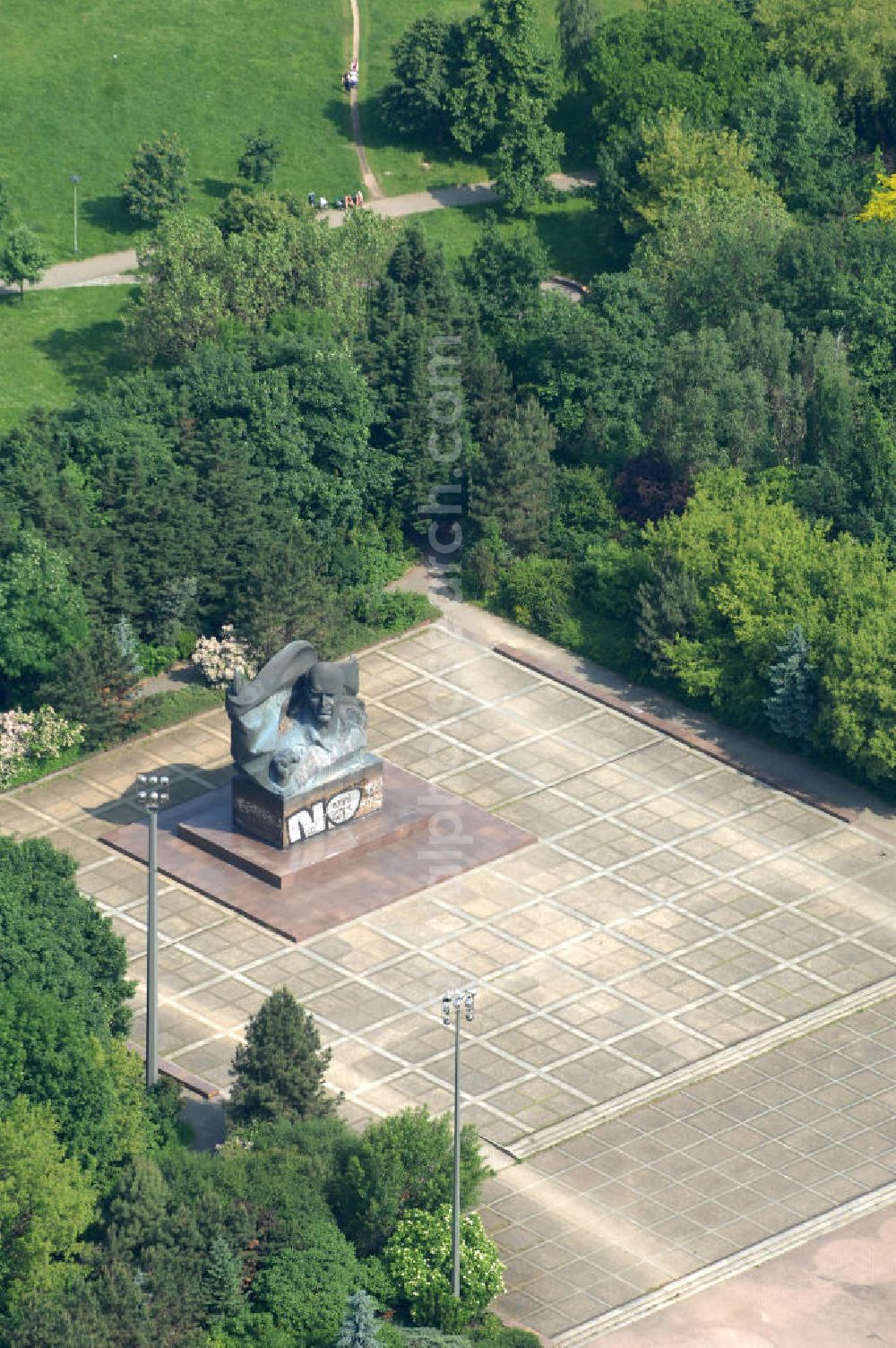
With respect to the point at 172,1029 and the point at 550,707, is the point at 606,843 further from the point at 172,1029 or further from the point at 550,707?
the point at 172,1029

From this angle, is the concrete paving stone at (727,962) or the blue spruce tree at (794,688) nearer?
the concrete paving stone at (727,962)

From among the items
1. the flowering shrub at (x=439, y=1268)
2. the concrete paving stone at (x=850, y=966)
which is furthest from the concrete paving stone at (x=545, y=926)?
the flowering shrub at (x=439, y=1268)

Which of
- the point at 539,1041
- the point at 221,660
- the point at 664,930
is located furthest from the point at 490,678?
the point at 539,1041

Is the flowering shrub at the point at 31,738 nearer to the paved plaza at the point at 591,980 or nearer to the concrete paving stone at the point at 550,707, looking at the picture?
the paved plaza at the point at 591,980

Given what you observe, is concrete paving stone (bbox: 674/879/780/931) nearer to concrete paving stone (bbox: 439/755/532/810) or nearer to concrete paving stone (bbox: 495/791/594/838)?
concrete paving stone (bbox: 495/791/594/838)

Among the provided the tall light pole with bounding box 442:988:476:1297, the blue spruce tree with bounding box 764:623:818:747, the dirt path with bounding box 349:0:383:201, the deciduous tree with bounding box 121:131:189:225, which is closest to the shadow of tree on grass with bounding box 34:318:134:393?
the deciduous tree with bounding box 121:131:189:225

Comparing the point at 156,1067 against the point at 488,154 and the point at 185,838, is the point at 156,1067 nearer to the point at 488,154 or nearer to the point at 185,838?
the point at 185,838
